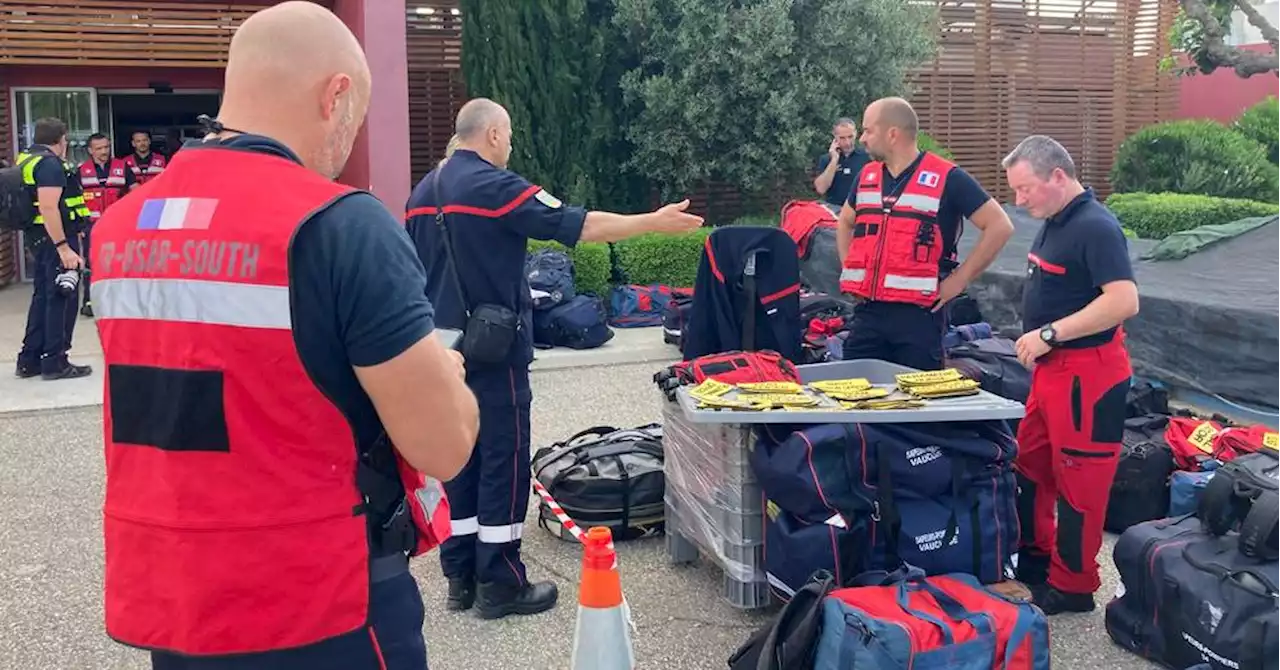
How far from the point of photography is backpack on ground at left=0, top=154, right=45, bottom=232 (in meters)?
9.25

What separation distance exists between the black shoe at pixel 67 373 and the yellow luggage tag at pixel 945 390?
7.22 metres

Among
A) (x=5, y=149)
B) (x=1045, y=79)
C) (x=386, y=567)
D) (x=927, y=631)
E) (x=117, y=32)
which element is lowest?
(x=927, y=631)

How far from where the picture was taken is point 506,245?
458 cm

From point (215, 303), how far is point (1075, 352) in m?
3.54

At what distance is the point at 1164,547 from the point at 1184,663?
0.40 metres

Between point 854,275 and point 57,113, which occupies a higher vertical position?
point 57,113

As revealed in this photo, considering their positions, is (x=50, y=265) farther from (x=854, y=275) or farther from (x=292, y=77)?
(x=292, y=77)

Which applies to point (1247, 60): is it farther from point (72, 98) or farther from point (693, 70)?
point (72, 98)

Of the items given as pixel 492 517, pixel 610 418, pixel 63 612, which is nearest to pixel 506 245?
pixel 492 517

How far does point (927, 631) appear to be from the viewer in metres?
3.47

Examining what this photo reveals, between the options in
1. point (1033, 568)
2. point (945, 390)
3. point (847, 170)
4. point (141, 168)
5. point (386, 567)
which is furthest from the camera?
point (141, 168)

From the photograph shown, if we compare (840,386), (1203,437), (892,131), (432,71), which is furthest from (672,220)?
(432,71)

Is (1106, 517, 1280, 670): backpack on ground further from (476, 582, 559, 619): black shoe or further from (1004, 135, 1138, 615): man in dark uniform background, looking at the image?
(476, 582, 559, 619): black shoe

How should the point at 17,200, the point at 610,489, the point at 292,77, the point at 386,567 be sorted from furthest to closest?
the point at 17,200
the point at 610,489
the point at 386,567
the point at 292,77
